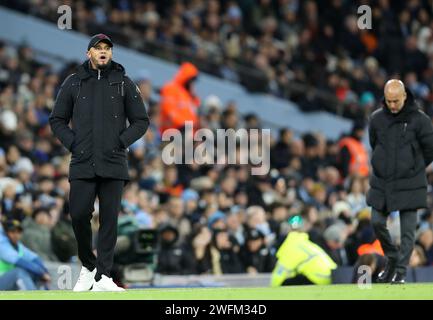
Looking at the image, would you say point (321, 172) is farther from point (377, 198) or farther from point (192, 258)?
point (377, 198)

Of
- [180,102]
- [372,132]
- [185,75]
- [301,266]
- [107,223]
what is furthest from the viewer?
[185,75]

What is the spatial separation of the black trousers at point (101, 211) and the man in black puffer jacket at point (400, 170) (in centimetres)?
304

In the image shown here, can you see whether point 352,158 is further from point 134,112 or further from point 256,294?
point 256,294

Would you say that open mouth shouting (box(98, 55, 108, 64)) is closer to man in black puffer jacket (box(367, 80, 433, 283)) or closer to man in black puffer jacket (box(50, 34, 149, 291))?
man in black puffer jacket (box(50, 34, 149, 291))

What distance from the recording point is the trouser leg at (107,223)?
12797mm

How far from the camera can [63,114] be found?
12836 millimetres

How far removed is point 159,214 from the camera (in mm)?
20141

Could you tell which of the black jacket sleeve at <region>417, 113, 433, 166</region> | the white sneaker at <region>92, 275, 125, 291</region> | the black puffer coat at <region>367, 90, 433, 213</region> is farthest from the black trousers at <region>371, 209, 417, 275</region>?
the white sneaker at <region>92, 275, 125, 291</region>

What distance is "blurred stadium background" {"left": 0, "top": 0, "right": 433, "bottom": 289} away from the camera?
1870 centimetres

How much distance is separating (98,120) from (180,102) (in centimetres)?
1118

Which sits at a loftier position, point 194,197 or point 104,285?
point 194,197

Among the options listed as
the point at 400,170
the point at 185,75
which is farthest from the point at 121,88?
the point at 185,75

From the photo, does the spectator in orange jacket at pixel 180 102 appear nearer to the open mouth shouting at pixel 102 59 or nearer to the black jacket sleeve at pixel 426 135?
the black jacket sleeve at pixel 426 135
